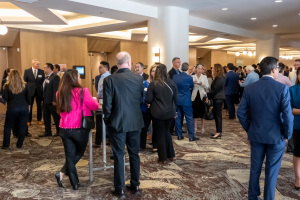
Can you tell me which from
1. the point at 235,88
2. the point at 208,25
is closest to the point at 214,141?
the point at 235,88

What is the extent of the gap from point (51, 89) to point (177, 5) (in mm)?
4281

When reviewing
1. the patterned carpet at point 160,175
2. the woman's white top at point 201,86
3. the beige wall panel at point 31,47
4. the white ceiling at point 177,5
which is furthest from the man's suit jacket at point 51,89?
the beige wall panel at point 31,47

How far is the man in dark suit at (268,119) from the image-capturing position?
2.69 meters

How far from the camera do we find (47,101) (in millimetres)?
6207

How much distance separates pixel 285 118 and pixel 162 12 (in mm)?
6312

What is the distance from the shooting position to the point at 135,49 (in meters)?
14.6

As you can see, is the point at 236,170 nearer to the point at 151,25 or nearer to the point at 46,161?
the point at 46,161

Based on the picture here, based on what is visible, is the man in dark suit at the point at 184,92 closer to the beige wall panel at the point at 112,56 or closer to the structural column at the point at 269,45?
the beige wall panel at the point at 112,56

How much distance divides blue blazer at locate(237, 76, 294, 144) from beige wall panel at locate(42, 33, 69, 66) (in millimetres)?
10255

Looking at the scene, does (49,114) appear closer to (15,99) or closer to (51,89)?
(51,89)

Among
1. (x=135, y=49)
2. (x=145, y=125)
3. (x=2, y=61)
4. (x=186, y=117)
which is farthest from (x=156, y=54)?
(x=2, y=61)

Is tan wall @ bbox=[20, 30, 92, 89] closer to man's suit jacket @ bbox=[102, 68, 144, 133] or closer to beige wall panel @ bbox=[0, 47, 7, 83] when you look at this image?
beige wall panel @ bbox=[0, 47, 7, 83]

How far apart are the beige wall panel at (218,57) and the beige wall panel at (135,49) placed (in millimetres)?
6600

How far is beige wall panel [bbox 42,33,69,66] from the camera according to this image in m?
11.6
